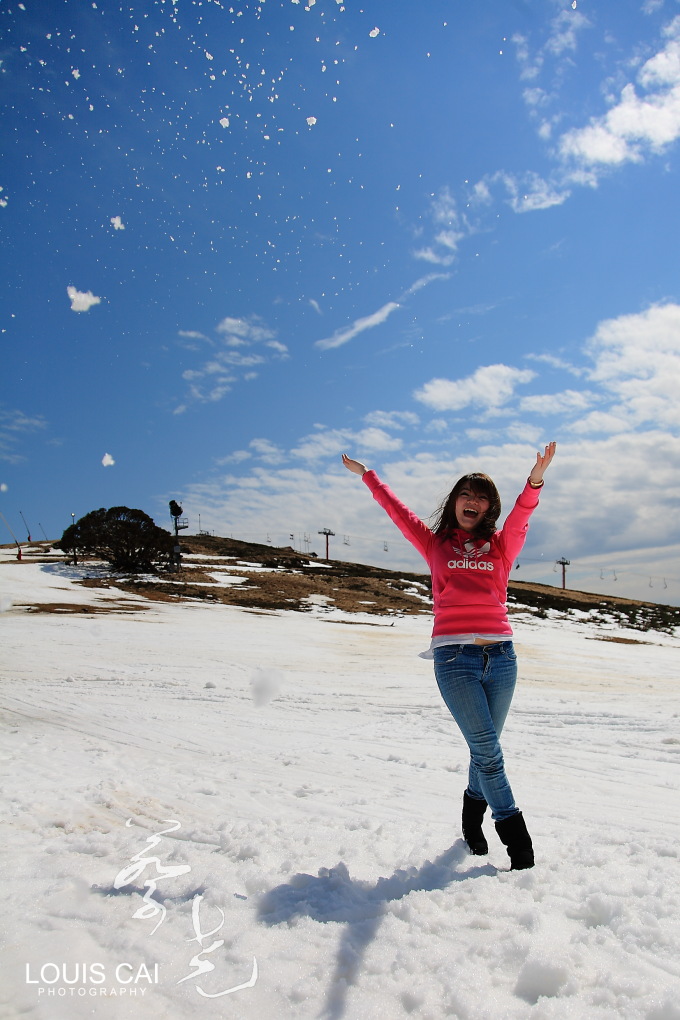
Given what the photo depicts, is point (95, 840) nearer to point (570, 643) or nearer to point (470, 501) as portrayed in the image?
point (470, 501)

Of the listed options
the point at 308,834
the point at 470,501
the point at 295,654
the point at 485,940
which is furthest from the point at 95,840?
the point at 295,654

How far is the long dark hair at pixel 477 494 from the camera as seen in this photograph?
3607mm

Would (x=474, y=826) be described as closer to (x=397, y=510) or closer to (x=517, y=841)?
(x=517, y=841)

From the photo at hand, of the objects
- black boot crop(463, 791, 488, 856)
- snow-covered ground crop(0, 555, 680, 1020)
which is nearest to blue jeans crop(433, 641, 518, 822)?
black boot crop(463, 791, 488, 856)

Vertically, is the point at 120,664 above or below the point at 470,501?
below

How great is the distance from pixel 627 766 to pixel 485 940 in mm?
4400

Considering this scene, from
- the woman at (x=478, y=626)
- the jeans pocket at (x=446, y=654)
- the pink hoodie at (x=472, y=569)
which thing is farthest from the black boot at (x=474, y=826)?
the pink hoodie at (x=472, y=569)

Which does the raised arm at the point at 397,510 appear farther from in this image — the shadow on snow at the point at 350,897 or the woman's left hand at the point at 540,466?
the shadow on snow at the point at 350,897

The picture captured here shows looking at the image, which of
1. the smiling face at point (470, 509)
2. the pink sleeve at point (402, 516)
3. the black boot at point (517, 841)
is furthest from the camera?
the pink sleeve at point (402, 516)

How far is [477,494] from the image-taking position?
11.9 feet

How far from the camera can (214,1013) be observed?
210 centimetres

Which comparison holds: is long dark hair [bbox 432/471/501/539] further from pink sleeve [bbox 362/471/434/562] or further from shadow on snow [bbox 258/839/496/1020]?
shadow on snow [bbox 258/839/496/1020]
